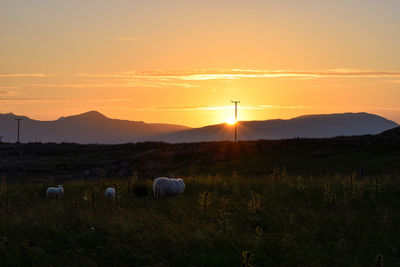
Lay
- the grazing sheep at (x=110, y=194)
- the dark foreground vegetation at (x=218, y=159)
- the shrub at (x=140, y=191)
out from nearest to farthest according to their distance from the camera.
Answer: the grazing sheep at (x=110, y=194)
the shrub at (x=140, y=191)
the dark foreground vegetation at (x=218, y=159)

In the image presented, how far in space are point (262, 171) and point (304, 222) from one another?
29778mm

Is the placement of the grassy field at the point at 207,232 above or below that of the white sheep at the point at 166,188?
below

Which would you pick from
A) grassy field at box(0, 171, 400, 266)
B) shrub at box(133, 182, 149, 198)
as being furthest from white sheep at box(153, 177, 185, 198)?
grassy field at box(0, 171, 400, 266)

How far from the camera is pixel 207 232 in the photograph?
12531mm

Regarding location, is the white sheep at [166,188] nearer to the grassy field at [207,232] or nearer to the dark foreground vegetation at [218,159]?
Answer: the grassy field at [207,232]

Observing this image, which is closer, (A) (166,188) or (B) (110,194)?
(B) (110,194)

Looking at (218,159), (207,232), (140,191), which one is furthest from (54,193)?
(218,159)

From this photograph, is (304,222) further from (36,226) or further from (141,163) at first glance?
(141,163)

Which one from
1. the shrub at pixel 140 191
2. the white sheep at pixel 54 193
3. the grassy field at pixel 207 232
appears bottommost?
the grassy field at pixel 207 232

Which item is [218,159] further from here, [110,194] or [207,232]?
[207,232]

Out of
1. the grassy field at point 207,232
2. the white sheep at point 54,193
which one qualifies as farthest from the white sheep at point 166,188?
the white sheep at point 54,193

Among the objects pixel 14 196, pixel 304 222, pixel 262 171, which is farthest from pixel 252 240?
pixel 262 171

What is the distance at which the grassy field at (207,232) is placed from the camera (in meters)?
11.2

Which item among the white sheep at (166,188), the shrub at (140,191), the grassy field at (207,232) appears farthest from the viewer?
the white sheep at (166,188)
